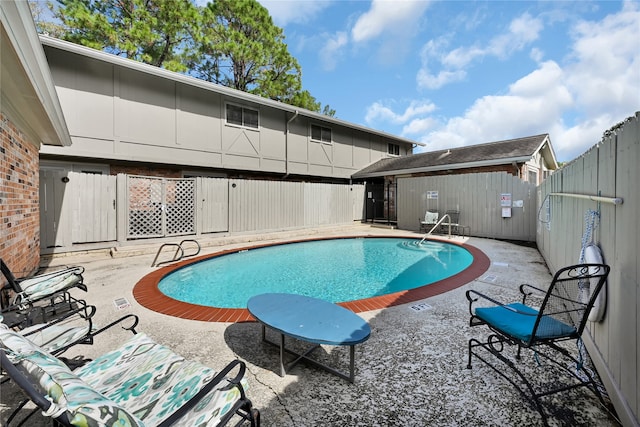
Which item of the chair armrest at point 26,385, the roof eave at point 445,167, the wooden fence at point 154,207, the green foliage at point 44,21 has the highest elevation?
the green foliage at point 44,21

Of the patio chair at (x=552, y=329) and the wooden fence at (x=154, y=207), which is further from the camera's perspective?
the wooden fence at (x=154, y=207)

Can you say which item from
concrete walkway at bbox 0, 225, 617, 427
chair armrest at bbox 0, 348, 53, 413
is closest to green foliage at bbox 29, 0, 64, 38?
concrete walkway at bbox 0, 225, 617, 427

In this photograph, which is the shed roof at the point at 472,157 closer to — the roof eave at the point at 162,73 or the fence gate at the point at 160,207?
the roof eave at the point at 162,73

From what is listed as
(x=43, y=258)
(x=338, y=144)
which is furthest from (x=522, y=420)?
(x=338, y=144)

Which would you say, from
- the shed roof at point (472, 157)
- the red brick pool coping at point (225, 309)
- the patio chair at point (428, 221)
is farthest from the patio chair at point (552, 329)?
the shed roof at point (472, 157)

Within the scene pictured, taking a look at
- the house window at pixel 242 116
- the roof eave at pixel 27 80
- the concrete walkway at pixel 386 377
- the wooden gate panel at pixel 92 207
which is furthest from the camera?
the house window at pixel 242 116

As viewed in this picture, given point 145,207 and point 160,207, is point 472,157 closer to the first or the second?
Answer: point 160,207

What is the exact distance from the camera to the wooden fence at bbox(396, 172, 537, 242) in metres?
9.53

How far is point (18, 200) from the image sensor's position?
14.2 ft

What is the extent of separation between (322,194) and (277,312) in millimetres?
10691

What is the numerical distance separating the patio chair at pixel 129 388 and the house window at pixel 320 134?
13.9 meters

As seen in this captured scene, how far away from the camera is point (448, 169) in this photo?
506 inches

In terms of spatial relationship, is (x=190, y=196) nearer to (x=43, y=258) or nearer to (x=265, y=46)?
(x=43, y=258)

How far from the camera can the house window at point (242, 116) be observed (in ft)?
39.8
